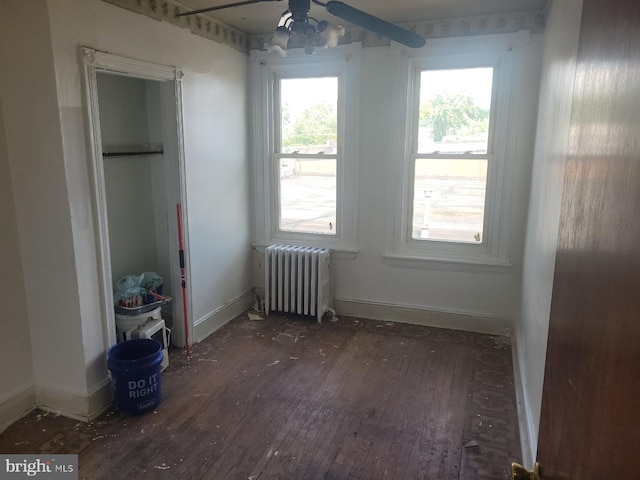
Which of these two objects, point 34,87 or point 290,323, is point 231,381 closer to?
point 290,323

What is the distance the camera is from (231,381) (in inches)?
126

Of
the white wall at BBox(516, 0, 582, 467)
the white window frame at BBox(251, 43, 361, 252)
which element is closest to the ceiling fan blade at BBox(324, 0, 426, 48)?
the white wall at BBox(516, 0, 582, 467)

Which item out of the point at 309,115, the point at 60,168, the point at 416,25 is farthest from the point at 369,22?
the point at 309,115

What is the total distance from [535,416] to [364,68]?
3037 mm

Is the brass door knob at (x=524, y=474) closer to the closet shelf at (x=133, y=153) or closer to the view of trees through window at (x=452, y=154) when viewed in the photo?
the view of trees through window at (x=452, y=154)

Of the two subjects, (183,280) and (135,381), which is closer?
(135,381)

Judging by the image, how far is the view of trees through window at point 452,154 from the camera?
12.5ft

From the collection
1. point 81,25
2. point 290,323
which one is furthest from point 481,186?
point 81,25

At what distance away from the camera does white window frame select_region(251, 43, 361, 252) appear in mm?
4051

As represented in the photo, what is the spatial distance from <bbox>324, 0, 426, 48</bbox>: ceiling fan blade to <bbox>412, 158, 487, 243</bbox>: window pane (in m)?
1.55

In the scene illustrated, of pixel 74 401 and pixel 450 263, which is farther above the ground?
pixel 450 263

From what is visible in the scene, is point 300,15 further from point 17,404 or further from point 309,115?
point 17,404

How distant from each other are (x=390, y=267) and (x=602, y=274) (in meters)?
3.56

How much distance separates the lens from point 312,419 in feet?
9.09
